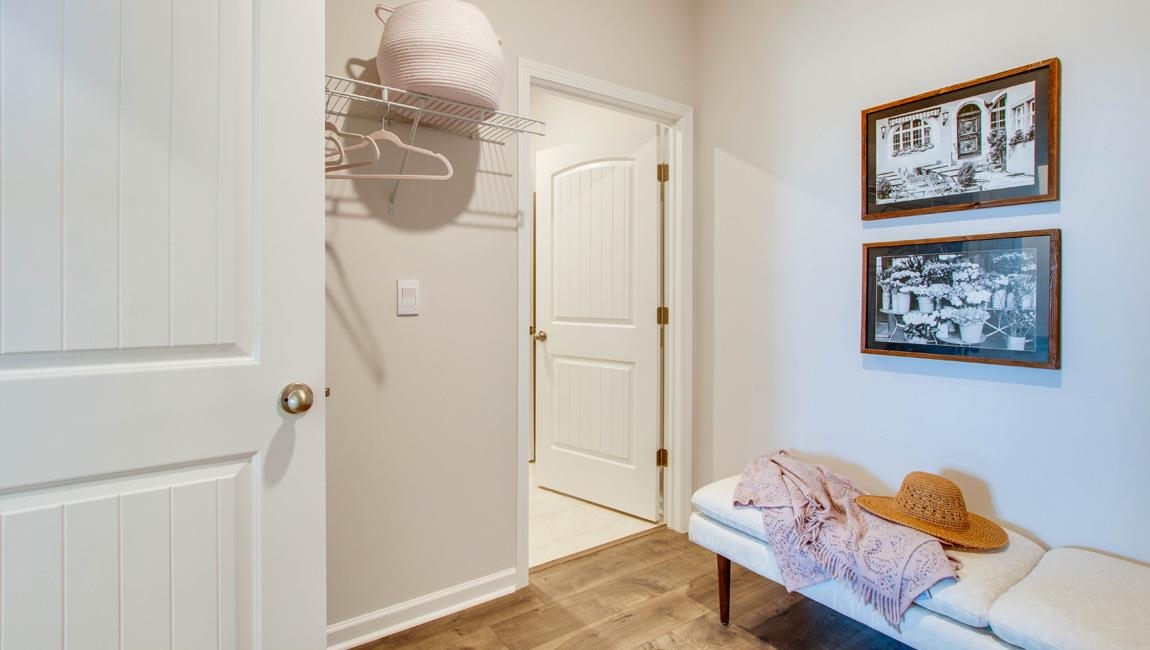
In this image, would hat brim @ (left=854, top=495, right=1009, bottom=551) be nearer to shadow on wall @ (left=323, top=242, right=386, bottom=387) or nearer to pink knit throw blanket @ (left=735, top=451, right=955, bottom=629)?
pink knit throw blanket @ (left=735, top=451, right=955, bottom=629)

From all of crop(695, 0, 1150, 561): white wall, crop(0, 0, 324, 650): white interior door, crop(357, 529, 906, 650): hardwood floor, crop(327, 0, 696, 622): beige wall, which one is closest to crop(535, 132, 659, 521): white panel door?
crop(695, 0, 1150, 561): white wall

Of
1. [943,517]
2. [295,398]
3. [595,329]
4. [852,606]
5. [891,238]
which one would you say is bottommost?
[852,606]

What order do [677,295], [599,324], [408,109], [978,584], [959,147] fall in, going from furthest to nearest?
[599,324] < [677,295] < [959,147] < [408,109] < [978,584]

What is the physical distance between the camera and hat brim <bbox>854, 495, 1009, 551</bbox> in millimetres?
1534

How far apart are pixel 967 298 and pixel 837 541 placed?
901mm

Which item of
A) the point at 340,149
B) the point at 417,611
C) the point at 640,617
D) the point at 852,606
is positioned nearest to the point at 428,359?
the point at 340,149

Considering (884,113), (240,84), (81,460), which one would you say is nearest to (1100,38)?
(884,113)

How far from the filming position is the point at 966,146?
1.80 metres

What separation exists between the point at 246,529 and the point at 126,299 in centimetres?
49

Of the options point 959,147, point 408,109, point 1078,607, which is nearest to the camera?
point 1078,607

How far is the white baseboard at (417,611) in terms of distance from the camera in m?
1.79

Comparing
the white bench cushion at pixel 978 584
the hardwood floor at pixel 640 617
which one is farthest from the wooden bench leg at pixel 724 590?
the white bench cushion at pixel 978 584

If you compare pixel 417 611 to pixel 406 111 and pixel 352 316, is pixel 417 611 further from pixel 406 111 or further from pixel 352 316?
pixel 406 111

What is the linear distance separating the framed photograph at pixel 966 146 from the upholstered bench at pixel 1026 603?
103cm
